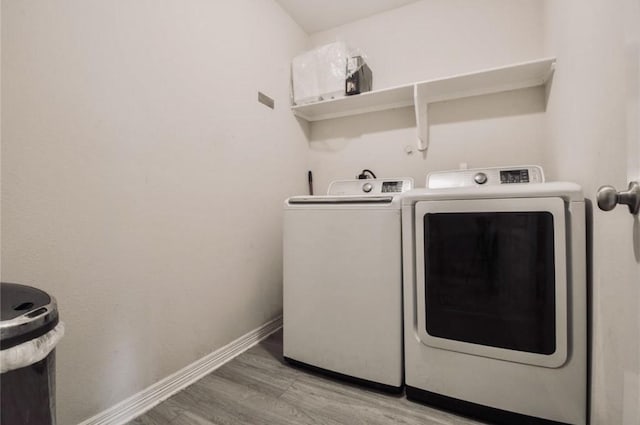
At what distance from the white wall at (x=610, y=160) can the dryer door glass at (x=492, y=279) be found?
14 centimetres

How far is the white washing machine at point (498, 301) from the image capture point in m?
0.99

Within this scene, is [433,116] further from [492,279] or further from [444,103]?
[492,279]

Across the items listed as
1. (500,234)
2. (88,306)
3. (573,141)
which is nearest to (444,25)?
(573,141)

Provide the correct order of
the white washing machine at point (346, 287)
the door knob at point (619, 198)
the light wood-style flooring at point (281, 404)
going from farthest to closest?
the white washing machine at point (346, 287)
the light wood-style flooring at point (281, 404)
the door knob at point (619, 198)

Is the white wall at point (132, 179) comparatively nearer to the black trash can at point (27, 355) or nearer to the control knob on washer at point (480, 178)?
the black trash can at point (27, 355)

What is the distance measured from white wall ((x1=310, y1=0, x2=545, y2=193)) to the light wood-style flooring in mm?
1401

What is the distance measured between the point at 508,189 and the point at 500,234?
178mm

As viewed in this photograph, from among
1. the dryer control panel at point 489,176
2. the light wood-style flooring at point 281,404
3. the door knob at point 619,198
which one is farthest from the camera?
the dryer control panel at point 489,176

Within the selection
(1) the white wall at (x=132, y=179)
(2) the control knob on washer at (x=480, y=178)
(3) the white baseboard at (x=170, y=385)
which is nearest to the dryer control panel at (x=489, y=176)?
(2) the control knob on washer at (x=480, y=178)

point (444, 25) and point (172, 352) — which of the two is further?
point (444, 25)

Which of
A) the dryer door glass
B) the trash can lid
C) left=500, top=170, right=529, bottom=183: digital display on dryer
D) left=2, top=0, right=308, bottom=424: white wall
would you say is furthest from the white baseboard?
left=500, top=170, right=529, bottom=183: digital display on dryer

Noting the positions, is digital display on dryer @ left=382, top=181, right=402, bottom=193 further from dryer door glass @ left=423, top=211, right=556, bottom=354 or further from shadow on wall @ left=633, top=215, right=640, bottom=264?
shadow on wall @ left=633, top=215, right=640, bottom=264

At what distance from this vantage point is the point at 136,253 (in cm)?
115

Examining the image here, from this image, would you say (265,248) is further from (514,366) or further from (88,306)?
(514,366)
